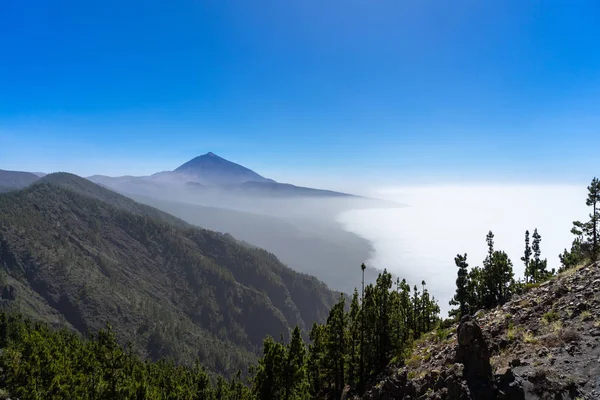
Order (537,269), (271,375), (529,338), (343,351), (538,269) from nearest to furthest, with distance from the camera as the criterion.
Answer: (529,338) → (271,375) → (343,351) → (537,269) → (538,269)

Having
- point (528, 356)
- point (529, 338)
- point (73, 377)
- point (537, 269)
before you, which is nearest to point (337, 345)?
point (529, 338)

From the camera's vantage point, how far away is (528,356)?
16625 mm

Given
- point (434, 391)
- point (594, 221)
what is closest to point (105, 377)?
point (434, 391)

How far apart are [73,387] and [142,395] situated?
1398cm

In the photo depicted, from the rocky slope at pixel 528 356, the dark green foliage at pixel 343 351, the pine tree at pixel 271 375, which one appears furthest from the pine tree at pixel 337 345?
the rocky slope at pixel 528 356

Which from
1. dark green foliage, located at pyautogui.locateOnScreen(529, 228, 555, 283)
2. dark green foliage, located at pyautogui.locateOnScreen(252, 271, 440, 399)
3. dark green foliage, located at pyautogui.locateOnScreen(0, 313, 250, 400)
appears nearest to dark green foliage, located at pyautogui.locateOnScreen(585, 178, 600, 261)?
dark green foliage, located at pyautogui.locateOnScreen(529, 228, 555, 283)

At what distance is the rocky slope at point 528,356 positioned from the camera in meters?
14.2

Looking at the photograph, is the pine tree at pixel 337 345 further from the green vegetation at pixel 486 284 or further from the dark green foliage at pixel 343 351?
the green vegetation at pixel 486 284

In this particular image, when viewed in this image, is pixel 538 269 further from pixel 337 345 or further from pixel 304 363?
pixel 304 363

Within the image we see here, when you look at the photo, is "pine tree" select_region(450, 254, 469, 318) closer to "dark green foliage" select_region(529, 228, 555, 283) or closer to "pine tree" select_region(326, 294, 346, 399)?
"dark green foliage" select_region(529, 228, 555, 283)

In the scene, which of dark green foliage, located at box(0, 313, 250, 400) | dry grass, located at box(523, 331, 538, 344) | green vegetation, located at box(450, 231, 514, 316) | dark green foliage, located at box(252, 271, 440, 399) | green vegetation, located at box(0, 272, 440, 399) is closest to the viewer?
dry grass, located at box(523, 331, 538, 344)

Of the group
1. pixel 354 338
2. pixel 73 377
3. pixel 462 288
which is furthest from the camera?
pixel 462 288

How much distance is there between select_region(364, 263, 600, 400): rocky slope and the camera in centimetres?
1423

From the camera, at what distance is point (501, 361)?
1750 centimetres
